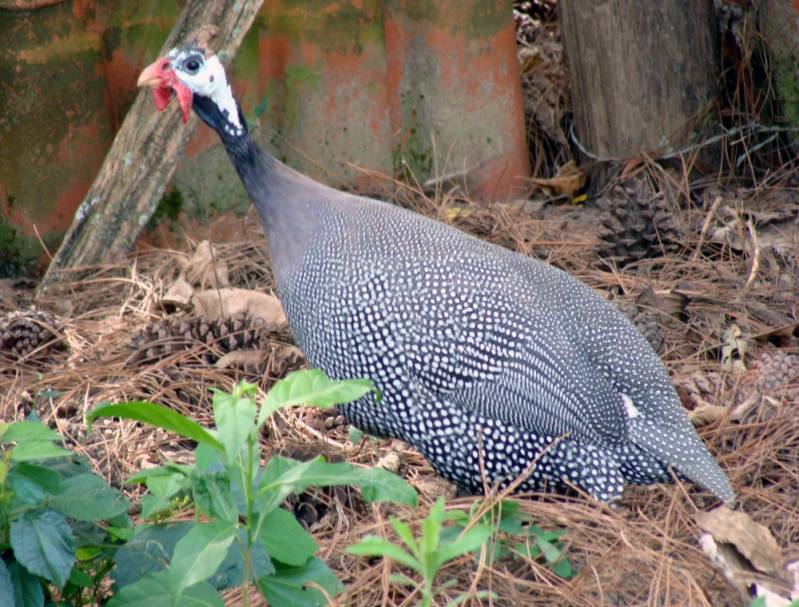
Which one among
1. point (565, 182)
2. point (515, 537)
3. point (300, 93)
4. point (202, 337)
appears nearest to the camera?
point (515, 537)

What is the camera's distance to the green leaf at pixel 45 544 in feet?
6.49

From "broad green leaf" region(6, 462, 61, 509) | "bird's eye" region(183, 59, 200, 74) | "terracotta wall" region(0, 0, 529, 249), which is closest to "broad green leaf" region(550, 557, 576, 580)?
"broad green leaf" region(6, 462, 61, 509)

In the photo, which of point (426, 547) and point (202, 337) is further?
point (202, 337)

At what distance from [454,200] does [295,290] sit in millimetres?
1819

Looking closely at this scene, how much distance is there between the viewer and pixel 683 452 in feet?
9.28

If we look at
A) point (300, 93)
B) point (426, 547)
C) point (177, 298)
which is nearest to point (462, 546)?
point (426, 547)

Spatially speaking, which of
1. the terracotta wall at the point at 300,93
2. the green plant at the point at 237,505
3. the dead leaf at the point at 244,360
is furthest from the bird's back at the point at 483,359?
the terracotta wall at the point at 300,93

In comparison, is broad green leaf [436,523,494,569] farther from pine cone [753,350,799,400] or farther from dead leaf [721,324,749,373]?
dead leaf [721,324,749,373]

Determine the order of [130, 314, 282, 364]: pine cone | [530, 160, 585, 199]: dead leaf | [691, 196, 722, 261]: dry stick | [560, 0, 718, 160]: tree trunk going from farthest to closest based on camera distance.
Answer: [530, 160, 585, 199]: dead leaf, [560, 0, 718, 160]: tree trunk, [691, 196, 722, 261]: dry stick, [130, 314, 282, 364]: pine cone

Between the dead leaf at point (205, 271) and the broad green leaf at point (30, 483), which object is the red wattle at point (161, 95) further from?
the broad green leaf at point (30, 483)

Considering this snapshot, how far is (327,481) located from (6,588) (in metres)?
0.59

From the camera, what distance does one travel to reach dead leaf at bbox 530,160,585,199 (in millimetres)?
5004

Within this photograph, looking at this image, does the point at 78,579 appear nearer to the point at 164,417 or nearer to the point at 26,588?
the point at 26,588

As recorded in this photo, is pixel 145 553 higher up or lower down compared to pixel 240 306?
higher up
